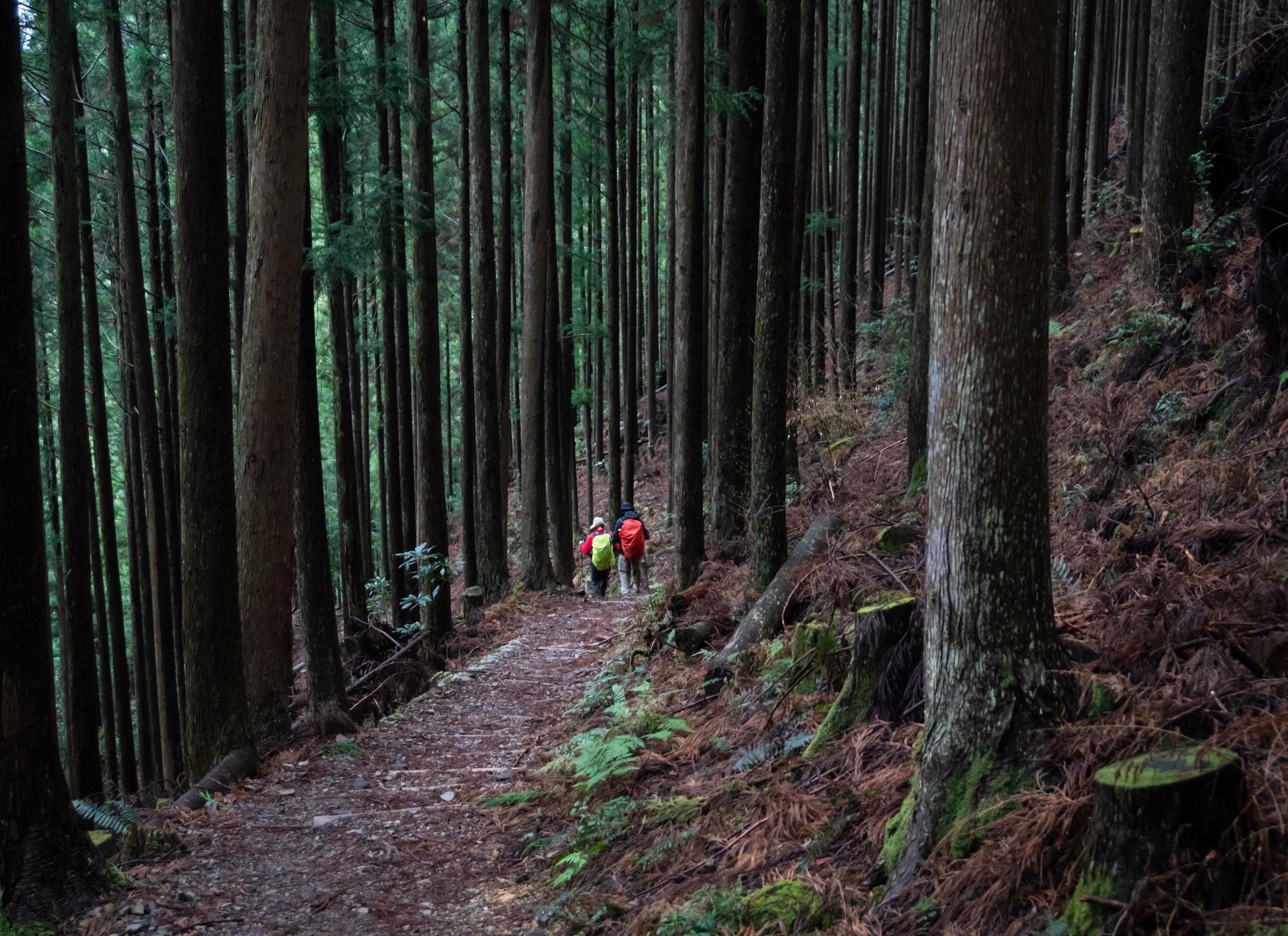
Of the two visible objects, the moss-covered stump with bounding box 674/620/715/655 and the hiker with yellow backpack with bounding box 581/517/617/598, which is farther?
the hiker with yellow backpack with bounding box 581/517/617/598

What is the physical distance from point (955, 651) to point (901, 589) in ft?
7.52

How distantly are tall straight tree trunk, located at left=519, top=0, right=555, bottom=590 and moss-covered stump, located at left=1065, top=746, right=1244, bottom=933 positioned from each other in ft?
45.6

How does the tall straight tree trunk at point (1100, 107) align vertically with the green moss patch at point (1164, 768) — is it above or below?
above

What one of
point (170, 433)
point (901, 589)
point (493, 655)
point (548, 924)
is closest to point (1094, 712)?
point (901, 589)

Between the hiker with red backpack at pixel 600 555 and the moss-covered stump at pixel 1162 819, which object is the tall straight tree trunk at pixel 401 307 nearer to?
the hiker with red backpack at pixel 600 555

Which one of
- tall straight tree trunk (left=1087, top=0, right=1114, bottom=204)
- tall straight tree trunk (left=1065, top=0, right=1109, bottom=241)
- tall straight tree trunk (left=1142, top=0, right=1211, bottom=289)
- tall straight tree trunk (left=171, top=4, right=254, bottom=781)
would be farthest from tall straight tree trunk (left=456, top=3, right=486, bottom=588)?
tall straight tree trunk (left=1087, top=0, right=1114, bottom=204)

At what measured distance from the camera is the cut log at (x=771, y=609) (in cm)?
707

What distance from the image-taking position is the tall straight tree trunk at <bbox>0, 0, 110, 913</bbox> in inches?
173

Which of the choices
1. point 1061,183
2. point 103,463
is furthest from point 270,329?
point 1061,183

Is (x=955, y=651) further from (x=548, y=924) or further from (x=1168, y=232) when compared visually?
(x=1168, y=232)

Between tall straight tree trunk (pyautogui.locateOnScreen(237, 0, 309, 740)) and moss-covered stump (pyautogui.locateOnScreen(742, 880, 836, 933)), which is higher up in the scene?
tall straight tree trunk (pyautogui.locateOnScreen(237, 0, 309, 740))

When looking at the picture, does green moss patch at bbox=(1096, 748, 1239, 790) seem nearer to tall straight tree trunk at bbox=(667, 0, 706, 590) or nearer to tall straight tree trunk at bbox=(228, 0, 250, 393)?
tall straight tree trunk at bbox=(667, 0, 706, 590)

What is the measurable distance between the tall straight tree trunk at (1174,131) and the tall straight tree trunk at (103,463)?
1477 centimetres

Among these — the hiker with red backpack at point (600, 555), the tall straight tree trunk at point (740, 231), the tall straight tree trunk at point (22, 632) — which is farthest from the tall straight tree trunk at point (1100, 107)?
the tall straight tree trunk at point (22, 632)
